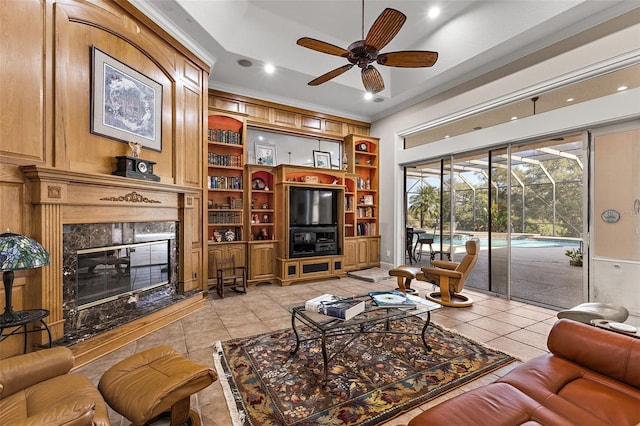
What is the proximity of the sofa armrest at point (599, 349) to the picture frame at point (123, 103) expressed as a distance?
437cm

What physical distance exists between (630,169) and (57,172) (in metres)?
6.06

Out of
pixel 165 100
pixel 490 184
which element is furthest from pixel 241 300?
pixel 490 184

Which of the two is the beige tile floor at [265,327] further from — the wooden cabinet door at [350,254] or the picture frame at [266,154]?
the picture frame at [266,154]

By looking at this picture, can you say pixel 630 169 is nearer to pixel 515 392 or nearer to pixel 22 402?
pixel 515 392

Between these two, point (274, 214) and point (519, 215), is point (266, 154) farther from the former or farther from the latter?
point (519, 215)

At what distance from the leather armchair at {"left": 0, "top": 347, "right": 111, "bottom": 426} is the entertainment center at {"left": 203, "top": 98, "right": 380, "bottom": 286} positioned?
11.1 feet

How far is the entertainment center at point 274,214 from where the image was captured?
525cm

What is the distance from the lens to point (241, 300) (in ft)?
14.4

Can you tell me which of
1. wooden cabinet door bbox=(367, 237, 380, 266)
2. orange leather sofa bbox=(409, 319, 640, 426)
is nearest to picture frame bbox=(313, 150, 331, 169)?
wooden cabinet door bbox=(367, 237, 380, 266)

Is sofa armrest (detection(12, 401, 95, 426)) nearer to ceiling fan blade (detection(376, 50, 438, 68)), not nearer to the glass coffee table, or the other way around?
the glass coffee table

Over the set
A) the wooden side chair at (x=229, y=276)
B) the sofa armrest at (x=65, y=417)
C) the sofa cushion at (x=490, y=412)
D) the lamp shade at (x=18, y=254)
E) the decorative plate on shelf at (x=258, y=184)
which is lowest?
Answer: the wooden side chair at (x=229, y=276)

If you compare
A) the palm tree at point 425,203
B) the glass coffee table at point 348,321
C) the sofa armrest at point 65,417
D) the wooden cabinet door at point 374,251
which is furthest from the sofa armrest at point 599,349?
the wooden cabinet door at point 374,251

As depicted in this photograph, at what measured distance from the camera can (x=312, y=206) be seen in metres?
5.84

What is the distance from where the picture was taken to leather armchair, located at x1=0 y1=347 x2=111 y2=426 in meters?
1.31
